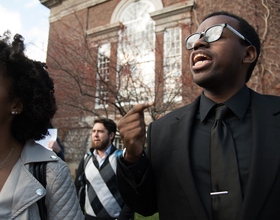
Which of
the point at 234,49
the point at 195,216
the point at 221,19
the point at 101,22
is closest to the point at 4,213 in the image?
the point at 195,216

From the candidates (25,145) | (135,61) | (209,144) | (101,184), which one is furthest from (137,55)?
(209,144)

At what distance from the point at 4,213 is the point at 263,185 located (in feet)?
5.39

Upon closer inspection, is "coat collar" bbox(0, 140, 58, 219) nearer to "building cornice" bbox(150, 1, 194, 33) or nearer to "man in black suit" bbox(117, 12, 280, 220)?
"man in black suit" bbox(117, 12, 280, 220)

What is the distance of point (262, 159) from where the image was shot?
1.31 metres

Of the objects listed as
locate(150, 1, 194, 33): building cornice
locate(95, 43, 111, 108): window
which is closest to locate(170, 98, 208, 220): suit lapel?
locate(95, 43, 111, 108): window

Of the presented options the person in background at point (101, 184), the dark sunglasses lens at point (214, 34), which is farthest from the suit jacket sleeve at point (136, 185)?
the person in background at point (101, 184)

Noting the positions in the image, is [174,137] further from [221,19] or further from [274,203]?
[221,19]

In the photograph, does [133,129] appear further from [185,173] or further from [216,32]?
[216,32]

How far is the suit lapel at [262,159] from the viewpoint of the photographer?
123cm

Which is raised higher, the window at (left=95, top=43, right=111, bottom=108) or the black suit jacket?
the window at (left=95, top=43, right=111, bottom=108)

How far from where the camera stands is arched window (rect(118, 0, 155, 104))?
7253 mm

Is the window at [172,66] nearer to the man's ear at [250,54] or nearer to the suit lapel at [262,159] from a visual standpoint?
the man's ear at [250,54]

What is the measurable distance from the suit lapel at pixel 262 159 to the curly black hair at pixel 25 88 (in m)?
1.59

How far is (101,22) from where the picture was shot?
11789 millimetres
